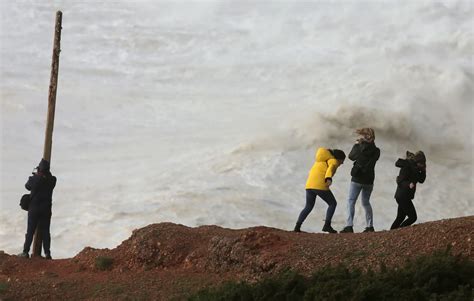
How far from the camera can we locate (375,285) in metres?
8.02

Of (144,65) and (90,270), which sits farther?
(144,65)

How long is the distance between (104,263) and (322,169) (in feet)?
10.8

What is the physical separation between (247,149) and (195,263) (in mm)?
11897

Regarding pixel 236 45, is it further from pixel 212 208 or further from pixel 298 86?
pixel 212 208

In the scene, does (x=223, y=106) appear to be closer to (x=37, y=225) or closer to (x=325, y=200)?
(x=37, y=225)

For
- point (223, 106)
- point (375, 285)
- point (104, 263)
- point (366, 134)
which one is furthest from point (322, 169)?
point (223, 106)

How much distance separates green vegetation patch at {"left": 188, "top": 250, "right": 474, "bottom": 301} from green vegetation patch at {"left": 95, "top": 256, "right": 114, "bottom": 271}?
2.95 m

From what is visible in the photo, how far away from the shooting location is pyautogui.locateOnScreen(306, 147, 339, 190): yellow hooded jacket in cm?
1306

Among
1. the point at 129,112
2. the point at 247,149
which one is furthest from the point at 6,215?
the point at 129,112

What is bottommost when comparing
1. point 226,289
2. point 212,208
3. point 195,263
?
point 226,289

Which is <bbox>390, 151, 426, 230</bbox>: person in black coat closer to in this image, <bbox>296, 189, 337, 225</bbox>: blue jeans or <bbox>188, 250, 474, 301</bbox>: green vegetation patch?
<bbox>296, 189, 337, 225</bbox>: blue jeans

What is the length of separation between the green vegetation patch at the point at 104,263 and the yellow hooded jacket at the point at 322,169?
302 centimetres

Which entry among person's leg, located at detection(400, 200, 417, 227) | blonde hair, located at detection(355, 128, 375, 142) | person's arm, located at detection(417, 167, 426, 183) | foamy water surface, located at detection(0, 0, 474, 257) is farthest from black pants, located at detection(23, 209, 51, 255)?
person's arm, located at detection(417, 167, 426, 183)

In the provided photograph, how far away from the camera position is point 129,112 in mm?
27156
